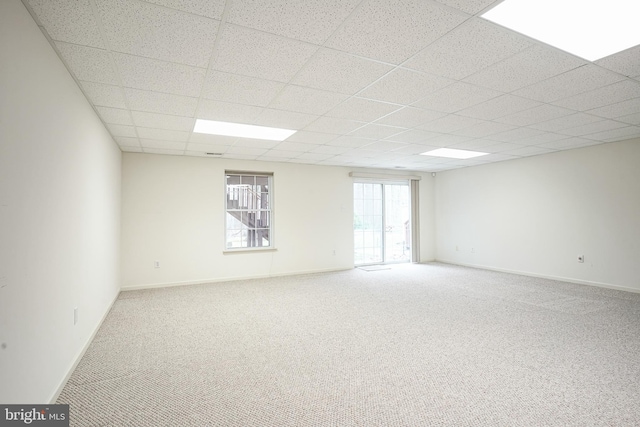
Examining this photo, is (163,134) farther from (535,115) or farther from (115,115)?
(535,115)

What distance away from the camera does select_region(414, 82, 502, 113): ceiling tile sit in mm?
2719

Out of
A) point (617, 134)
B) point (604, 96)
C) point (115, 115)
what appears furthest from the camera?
point (617, 134)

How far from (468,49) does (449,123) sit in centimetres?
175

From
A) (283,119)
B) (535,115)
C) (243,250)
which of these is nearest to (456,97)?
(535,115)

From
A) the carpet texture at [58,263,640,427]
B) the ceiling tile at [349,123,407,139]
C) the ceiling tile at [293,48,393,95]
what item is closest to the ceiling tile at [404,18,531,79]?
the ceiling tile at [293,48,393,95]

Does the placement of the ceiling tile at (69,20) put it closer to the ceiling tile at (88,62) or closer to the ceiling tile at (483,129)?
the ceiling tile at (88,62)

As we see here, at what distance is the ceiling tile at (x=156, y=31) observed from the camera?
1.67 metres

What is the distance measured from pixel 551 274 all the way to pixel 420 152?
3.34 meters

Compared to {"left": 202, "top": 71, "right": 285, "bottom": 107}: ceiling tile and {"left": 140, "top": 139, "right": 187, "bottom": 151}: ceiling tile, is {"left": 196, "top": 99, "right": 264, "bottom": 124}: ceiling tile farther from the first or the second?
{"left": 140, "top": 139, "right": 187, "bottom": 151}: ceiling tile

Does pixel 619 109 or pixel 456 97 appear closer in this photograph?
pixel 456 97

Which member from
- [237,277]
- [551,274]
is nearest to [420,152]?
[551,274]

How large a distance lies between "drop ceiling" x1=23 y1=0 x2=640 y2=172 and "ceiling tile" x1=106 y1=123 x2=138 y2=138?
3cm

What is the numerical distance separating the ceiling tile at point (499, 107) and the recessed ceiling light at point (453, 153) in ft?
5.96

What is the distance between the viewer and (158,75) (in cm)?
242
